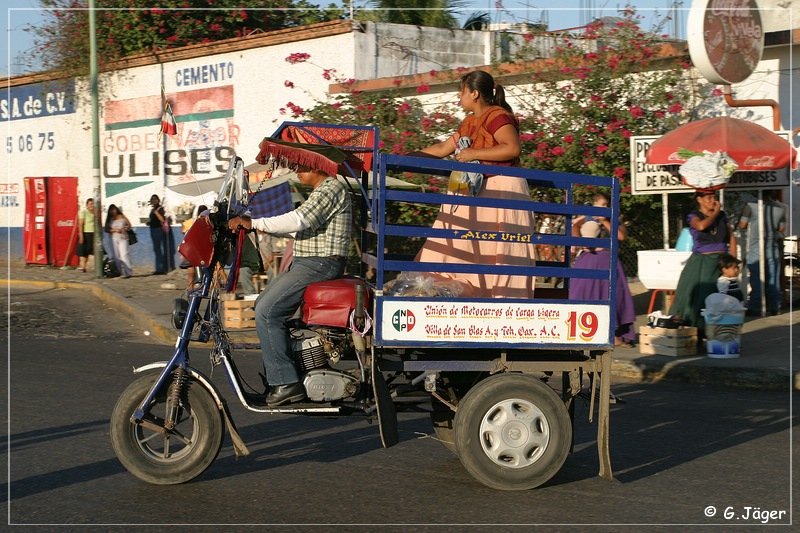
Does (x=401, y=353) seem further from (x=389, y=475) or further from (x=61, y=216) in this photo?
(x=61, y=216)

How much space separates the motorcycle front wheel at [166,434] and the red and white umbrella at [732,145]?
28.2 ft

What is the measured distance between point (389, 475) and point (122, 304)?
12.7 metres

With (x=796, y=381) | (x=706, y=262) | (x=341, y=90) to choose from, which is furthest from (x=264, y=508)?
(x=341, y=90)

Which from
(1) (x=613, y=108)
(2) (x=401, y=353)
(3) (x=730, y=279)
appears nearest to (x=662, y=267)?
(3) (x=730, y=279)

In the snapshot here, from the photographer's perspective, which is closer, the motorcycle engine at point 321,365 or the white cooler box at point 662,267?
the motorcycle engine at point 321,365

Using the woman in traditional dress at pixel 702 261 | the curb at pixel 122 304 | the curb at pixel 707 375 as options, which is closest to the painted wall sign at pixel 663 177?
the woman in traditional dress at pixel 702 261

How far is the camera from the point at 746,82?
599 inches

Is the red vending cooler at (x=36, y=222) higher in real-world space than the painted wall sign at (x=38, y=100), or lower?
lower

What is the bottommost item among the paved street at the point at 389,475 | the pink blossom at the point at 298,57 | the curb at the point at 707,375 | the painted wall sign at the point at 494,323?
the paved street at the point at 389,475

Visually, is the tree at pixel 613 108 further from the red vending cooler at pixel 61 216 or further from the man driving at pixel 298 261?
the red vending cooler at pixel 61 216

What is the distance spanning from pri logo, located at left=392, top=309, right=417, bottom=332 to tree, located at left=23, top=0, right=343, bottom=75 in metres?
20.0

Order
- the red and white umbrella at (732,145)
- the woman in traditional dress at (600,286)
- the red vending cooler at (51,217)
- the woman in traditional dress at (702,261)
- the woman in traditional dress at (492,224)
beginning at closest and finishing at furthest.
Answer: the woman in traditional dress at (492,224), the woman in traditional dress at (600,286), the woman in traditional dress at (702,261), the red and white umbrella at (732,145), the red vending cooler at (51,217)

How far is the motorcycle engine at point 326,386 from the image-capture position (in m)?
6.14

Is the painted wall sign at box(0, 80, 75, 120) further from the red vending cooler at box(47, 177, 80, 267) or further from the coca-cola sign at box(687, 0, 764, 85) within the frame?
the coca-cola sign at box(687, 0, 764, 85)
